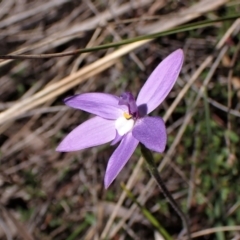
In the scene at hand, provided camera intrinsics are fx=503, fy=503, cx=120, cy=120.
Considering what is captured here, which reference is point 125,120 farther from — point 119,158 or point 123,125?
point 119,158

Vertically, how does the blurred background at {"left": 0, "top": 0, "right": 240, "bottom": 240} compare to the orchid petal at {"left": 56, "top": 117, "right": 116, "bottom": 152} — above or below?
below

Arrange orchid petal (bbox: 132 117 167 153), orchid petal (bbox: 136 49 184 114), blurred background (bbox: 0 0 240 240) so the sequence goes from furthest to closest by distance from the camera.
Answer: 1. blurred background (bbox: 0 0 240 240)
2. orchid petal (bbox: 136 49 184 114)
3. orchid petal (bbox: 132 117 167 153)

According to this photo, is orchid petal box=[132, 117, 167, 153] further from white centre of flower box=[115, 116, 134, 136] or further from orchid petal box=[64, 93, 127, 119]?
orchid petal box=[64, 93, 127, 119]

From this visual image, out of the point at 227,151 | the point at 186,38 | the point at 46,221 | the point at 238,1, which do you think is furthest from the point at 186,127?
the point at 46,221

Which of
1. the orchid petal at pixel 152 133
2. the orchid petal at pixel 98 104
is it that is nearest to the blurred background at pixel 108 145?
the orchid petal at pixel 98 104

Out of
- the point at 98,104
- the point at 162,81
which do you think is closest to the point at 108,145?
the point at 98,104

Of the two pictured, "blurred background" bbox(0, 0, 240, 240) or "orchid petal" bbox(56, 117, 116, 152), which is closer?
"orchid petal" bbox(56, 117, 116, 152)

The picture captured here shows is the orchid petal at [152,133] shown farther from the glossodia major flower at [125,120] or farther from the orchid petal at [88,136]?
the orchid petal at [88,136]

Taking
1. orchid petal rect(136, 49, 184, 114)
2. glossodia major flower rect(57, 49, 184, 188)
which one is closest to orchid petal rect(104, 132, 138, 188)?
glossodia major flower rect(57, 49, 184, 188)

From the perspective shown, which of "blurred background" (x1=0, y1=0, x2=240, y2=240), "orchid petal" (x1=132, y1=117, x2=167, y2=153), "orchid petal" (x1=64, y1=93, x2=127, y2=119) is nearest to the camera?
"orchid petal" (x1=132, y1=117, x2=167, y2=153)
